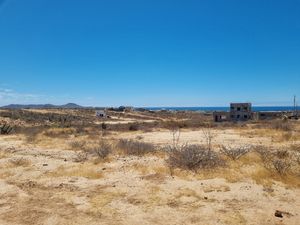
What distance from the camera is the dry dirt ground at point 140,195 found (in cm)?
920

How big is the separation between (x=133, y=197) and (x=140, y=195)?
28 cm

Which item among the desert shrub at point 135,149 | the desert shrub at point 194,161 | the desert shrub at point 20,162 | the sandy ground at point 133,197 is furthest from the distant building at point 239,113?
the sandy ground at point 133,197

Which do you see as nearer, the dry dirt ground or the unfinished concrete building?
the dry dirt ground

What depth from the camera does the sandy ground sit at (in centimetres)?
916

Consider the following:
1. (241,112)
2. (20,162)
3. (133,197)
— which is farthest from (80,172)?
(241,112)

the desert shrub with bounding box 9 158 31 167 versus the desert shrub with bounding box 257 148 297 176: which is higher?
the desert shrub with bounding box 257 148 297 176

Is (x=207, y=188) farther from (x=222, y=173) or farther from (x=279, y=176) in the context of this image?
(x=279, y=176)

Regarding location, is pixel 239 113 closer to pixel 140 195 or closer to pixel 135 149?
pixel 135 149

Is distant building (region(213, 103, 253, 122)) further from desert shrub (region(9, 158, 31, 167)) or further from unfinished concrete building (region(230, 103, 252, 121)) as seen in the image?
desert shrub (region(9, 158, 31, 167))

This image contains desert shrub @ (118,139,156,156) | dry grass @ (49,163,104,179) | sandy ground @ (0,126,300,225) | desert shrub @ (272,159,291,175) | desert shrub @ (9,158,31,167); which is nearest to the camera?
sandy ground @ (0,126,300,225)

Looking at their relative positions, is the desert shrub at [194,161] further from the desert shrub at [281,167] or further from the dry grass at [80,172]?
the dry grass at [80,172]

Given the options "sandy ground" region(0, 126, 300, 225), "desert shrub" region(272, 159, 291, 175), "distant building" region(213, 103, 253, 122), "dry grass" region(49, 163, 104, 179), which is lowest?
"sandy ground" region(0, 126, 300, 225)

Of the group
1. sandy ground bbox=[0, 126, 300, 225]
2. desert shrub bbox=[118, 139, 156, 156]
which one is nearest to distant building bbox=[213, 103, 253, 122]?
desert shrub bbox=[118, 139, 156, 156]

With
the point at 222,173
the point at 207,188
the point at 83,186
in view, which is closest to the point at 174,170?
the point at 222,173
